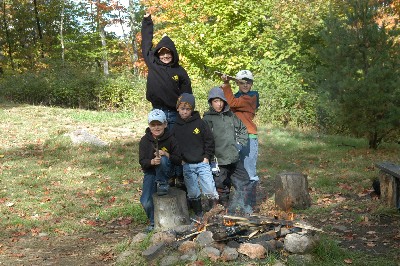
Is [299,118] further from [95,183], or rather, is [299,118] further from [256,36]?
[95,183]

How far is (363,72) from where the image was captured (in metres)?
11.1

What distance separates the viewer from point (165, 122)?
5676mm

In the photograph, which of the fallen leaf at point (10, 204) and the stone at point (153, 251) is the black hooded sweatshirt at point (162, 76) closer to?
the stone at point (153, 251)

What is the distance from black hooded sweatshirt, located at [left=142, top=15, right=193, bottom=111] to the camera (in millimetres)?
5875

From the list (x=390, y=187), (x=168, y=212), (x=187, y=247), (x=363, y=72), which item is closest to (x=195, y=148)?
(x=168, y=212)

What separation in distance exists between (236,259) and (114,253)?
1587mm

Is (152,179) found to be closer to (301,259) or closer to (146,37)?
(146,37)

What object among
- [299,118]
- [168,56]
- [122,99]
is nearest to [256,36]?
[299,118]

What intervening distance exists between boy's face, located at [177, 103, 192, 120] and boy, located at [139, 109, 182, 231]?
0.28m

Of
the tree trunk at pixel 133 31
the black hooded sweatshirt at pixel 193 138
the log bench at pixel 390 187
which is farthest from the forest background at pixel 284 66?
the black hooded sweatshirt at pixel 193 138

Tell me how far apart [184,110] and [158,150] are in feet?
2.13

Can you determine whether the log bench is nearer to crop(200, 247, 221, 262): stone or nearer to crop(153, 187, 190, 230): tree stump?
crop(153, 187, 190, 230): tree stump

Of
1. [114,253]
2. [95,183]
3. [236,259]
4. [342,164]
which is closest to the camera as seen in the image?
[236,259]

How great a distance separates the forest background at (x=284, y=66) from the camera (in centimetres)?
1095
